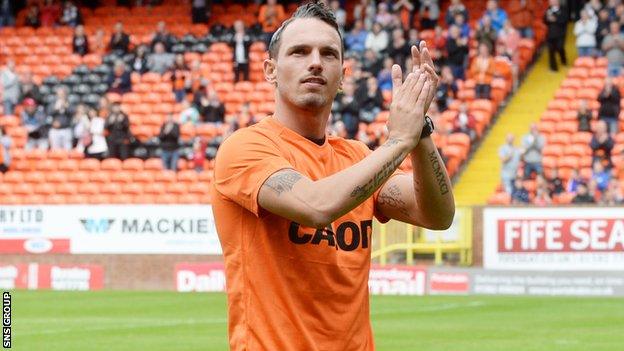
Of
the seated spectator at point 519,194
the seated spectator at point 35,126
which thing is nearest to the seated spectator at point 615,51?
the seated spectator at point 519,194

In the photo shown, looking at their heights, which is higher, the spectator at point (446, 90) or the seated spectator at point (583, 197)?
the spectator at point (446, 90)

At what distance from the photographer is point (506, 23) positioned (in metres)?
28.4

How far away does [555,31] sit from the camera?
1117 inches

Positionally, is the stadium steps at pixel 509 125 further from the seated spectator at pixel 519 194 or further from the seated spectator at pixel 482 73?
the seated spectator at pixel 519 194

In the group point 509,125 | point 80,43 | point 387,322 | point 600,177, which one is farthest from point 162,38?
point 387,322

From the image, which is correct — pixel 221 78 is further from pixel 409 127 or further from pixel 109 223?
pixel 409 127

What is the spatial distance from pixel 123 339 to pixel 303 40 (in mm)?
10622

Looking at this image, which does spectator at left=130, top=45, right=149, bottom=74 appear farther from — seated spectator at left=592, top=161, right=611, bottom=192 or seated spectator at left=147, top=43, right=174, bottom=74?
seated spectator at left=592, top=161, right=611, bottom=192

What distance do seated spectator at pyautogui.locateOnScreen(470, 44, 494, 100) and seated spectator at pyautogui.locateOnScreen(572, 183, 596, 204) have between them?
5052 mm

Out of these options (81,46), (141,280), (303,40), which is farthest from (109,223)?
(303,40)

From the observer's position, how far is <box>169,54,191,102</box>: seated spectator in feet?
100

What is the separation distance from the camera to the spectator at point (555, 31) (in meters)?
28.1

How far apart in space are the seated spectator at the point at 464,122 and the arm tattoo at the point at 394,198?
2217cm

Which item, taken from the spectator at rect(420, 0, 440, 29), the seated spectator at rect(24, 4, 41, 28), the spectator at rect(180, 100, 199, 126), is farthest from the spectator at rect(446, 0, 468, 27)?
the seated spectator at rect(24, 4, 41, 28)
